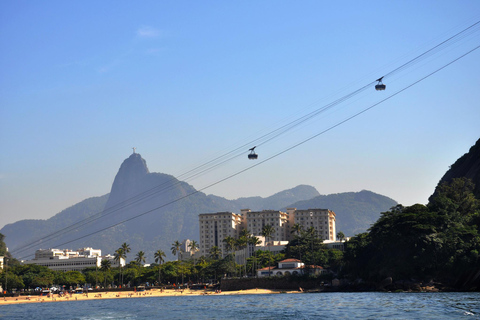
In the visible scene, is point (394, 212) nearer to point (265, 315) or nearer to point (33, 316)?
point (265, 315)

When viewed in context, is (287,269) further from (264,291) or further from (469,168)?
(469,168)

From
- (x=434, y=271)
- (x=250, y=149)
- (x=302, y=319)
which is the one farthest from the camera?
(x=434, y=271)

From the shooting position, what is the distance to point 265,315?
71812mm

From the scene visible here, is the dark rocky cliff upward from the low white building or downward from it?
upward

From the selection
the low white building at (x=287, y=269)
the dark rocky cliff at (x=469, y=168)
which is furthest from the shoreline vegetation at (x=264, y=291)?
the dark rocky cliff at (x=469, y=168)

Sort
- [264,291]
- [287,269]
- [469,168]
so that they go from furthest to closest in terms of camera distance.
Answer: [287,269] < [469,168] < [264,291]

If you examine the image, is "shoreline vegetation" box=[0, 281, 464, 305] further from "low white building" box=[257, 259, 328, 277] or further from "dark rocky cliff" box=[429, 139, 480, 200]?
"dark rocky cliff" box=[429, 139, 480, 200]

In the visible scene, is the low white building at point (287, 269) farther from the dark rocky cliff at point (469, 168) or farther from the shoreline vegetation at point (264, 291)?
the dark rocky cliff at point (469, 168)

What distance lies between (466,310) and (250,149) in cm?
3128

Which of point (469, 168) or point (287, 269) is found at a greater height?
point (469, 168)

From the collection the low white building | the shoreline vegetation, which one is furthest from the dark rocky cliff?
the low white building

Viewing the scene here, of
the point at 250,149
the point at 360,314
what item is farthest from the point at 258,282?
the point at 250,149

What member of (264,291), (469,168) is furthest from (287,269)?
(469,168)

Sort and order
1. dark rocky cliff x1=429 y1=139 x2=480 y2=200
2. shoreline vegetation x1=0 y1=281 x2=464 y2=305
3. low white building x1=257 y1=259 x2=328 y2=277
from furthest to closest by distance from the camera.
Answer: low white building x1=257 y1=259 x2=328 y2=277
dark rocky cliff x1=429 y1=139 x2=480 y2=200
shoreline vegetation x1=0 y1=281 x2=464 y2=305
